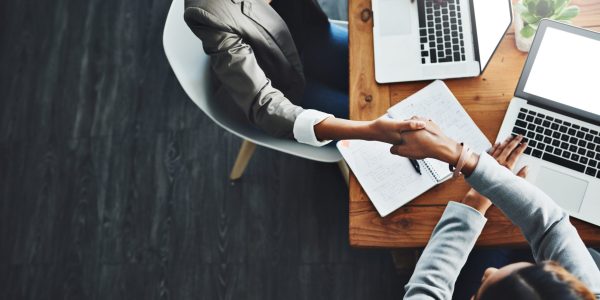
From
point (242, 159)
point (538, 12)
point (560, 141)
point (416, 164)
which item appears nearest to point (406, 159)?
point (416, 164)

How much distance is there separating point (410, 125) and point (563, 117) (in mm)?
369

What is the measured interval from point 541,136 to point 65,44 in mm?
2066

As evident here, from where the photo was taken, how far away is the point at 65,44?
8.00ft

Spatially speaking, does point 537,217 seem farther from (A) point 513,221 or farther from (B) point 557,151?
(B) point 557,151

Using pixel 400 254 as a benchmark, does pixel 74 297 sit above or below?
below

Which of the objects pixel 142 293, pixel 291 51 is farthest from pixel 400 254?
pixel 142 293

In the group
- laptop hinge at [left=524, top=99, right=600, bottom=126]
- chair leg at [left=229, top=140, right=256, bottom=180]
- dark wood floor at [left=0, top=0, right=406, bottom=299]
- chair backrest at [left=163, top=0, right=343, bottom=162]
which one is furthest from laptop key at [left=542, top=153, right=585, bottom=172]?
chair leg at [left=229, top=140, right=256, bottom=180]

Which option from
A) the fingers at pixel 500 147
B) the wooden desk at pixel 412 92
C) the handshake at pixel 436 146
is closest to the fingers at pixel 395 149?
the handshake at pixel 436 146

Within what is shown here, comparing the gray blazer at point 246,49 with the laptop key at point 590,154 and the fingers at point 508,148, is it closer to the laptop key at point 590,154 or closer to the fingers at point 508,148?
the fingers at point 508,148

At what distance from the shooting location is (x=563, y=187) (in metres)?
1.22

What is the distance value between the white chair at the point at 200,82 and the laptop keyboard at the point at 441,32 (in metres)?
0.40

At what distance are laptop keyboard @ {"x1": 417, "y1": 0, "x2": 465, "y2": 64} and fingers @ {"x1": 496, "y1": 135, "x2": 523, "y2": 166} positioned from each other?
24cm

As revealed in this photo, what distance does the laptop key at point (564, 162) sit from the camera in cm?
123

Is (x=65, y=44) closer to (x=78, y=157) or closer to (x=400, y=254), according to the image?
(x=78, y=157)
